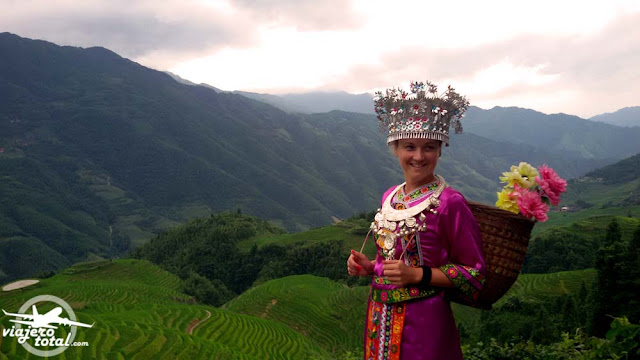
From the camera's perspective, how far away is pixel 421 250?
2.78 metres

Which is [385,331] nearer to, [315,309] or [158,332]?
[158,332]

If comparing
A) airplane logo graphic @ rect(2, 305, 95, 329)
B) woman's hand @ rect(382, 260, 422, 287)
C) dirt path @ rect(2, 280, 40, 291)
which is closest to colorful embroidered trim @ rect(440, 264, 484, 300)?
woman's hand @ rect(382, 260, 422, 287)

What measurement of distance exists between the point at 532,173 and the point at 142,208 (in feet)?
571

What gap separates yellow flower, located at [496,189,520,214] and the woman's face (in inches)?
18.1

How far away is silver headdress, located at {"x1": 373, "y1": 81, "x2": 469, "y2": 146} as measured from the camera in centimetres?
281

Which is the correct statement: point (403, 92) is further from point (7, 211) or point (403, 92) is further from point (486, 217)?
point (7, 211)

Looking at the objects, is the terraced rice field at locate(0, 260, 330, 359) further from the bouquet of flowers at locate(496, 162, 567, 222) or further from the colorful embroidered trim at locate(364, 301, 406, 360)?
the bouquet of flowers at locate(496, 162, 567, 222)

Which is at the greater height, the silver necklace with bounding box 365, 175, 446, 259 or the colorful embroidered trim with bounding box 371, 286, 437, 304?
the silver necklace with bounding box 365, 175, 446, 259

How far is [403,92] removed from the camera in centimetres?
300

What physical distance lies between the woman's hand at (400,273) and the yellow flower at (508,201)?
0.75 meters

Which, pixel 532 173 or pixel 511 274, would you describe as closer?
pixel 511 274

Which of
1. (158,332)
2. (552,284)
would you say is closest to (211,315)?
(158,332)

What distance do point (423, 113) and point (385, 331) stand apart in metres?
1.47

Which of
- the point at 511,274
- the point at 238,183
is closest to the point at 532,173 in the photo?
the point at 511,274
